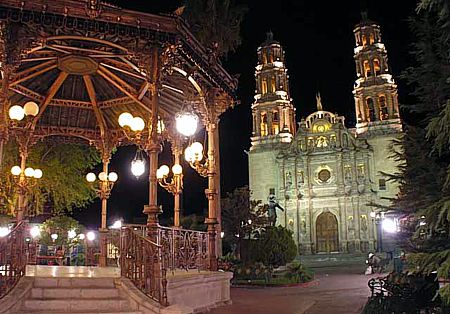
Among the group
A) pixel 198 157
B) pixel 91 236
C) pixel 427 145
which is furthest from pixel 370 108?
pixel 427 145

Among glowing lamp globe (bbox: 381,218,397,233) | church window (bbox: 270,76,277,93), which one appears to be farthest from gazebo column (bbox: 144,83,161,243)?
church window (bbox: 270,76,277,93)

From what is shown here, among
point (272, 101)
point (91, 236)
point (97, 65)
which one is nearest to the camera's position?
point (97, 65)

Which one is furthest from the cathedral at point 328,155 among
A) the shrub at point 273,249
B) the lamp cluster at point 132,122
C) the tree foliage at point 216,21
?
the lamp cluster at point 132,122

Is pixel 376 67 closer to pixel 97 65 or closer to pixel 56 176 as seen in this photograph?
pixel 56 176

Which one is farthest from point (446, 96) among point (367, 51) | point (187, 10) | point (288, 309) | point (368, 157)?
point (367, 51)

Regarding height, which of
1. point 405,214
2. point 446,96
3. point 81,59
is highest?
point 81,59

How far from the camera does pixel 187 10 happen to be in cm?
1853

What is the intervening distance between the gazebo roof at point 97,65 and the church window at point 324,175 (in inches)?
1473

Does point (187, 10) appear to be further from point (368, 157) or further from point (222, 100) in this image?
point (368, 157)

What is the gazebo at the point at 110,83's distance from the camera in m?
8.30

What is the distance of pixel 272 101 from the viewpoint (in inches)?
2028

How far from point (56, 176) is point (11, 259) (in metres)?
16.3

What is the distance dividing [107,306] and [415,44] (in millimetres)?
6307

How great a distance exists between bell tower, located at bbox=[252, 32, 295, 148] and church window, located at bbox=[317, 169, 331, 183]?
5.13m
